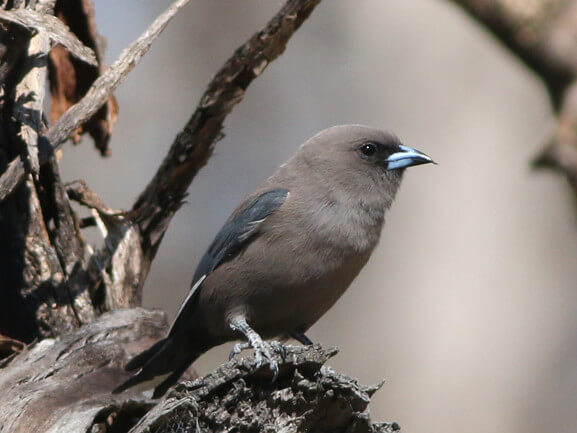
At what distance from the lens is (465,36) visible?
11.7m

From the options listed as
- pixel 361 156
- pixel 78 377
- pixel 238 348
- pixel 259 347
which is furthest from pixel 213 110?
pixel 78 377

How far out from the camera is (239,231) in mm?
5188

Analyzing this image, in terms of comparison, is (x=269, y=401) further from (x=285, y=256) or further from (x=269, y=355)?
(x=285, y=256)

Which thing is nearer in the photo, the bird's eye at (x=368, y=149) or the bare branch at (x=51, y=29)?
the bare branch at (x=51, y=29)

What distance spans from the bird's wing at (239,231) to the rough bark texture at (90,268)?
1.04ft

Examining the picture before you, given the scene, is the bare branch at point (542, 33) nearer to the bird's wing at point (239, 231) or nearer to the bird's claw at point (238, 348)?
the bird's wing at point (239, 231)

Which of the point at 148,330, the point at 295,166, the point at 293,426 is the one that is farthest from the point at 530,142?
the point at 293,426

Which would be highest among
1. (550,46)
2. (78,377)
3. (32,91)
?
(550,46)

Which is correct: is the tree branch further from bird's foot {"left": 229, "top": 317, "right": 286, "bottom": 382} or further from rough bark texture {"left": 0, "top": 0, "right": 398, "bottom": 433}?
bird's foot {"left": 229, "top": 317, "right": 286, "bottom": 382}

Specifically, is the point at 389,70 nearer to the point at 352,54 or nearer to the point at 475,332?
the point at 352,54

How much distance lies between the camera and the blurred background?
10461 millimetres

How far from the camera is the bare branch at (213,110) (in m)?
5.29

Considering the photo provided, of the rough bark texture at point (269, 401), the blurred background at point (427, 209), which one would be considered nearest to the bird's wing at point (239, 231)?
the rough bark texture at point (269, 401)

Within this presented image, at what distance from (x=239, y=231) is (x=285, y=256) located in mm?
426
